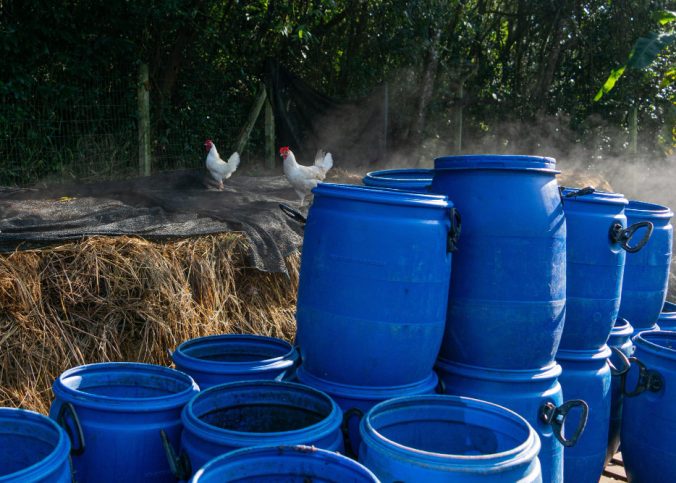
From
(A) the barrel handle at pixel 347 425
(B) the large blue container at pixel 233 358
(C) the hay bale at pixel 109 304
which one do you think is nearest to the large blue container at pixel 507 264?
(A) the barrel handle at pixel 347 425

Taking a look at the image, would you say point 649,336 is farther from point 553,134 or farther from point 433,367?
point 553,134

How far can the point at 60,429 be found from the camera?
1.60 meters

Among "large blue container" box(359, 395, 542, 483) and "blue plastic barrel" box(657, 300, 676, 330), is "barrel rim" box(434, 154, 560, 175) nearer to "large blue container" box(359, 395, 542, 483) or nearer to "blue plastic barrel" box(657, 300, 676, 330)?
"large blue container" box(359, 395, 542, 483)

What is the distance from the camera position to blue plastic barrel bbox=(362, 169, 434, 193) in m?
2.80

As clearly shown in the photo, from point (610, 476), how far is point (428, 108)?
6.73 meters

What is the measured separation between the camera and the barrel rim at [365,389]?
207 centimetres

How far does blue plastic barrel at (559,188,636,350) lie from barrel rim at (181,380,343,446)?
129 cm

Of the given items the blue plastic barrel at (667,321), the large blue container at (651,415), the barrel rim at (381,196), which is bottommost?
the large blue container at (651,415)

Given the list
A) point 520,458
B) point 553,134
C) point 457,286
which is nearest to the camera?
point 520,458

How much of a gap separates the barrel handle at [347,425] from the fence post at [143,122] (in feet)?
19.5

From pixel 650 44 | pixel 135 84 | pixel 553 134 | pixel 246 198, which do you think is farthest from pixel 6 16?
pixel 553 134

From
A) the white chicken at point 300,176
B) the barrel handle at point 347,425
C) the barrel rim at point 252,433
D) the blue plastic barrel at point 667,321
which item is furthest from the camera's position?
the white chicken at point 300,176

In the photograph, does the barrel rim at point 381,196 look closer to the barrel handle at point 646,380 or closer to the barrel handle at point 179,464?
the barrel handle at point 179,464

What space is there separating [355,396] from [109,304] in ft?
5.87
